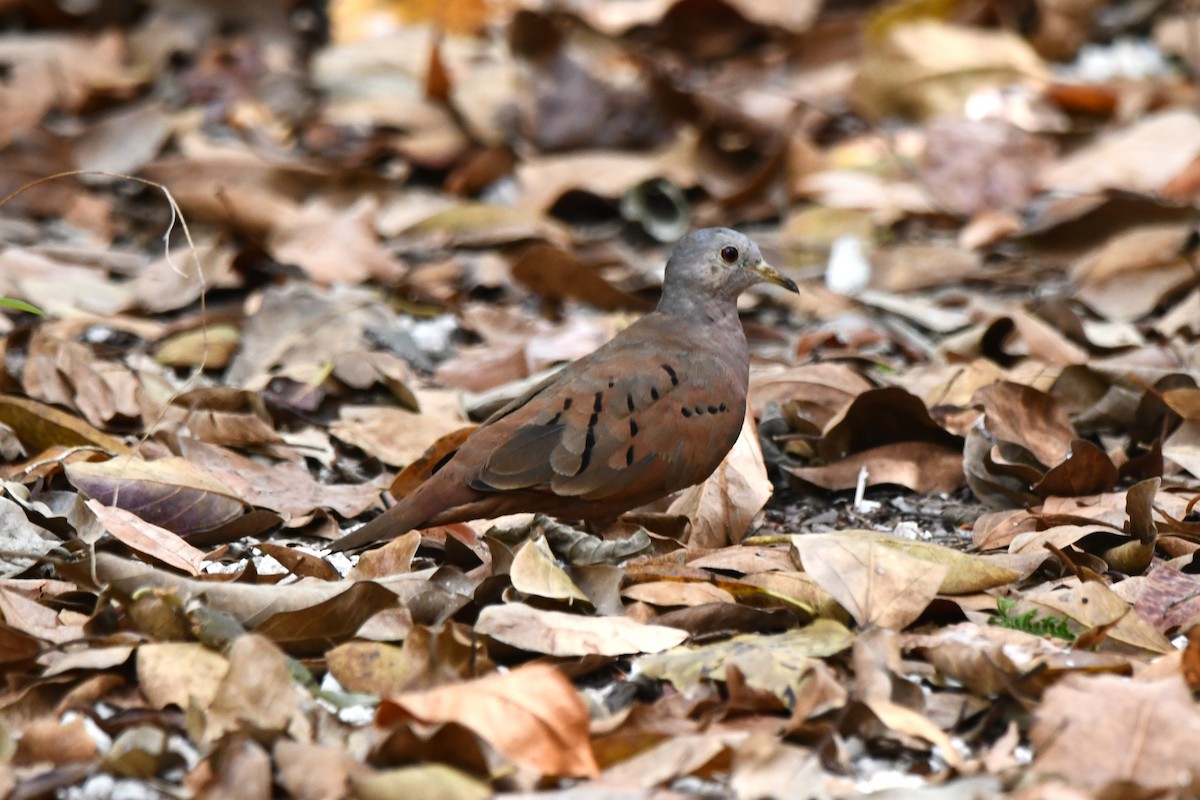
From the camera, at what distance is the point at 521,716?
8.94ft

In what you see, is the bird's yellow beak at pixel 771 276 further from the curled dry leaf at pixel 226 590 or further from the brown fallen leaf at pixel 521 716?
the brown fallen leaf at pixel 521 716

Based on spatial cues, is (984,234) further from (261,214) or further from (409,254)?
(261,214)

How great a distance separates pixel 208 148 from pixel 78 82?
Result: 4.51 feet

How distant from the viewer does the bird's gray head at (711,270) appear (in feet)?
15.2

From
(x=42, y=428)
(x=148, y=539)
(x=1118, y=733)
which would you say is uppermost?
(x=1118, y=733)

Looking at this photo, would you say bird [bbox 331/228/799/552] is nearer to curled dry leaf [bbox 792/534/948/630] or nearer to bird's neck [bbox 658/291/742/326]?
bird's neck [bbox 658/291/742/326]

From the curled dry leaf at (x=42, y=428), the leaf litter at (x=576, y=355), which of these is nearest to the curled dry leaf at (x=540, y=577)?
the leaf litter at (x=576, y=355)

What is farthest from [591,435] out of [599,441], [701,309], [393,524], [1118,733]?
[1118,733]

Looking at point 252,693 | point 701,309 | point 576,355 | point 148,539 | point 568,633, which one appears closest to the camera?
point 252,693

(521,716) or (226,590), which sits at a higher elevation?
(521,716)

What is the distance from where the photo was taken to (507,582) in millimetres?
3422

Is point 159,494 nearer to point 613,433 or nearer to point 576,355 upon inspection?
point 613,433

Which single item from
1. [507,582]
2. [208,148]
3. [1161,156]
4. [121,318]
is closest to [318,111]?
[208,148]

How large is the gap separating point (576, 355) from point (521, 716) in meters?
2.73
